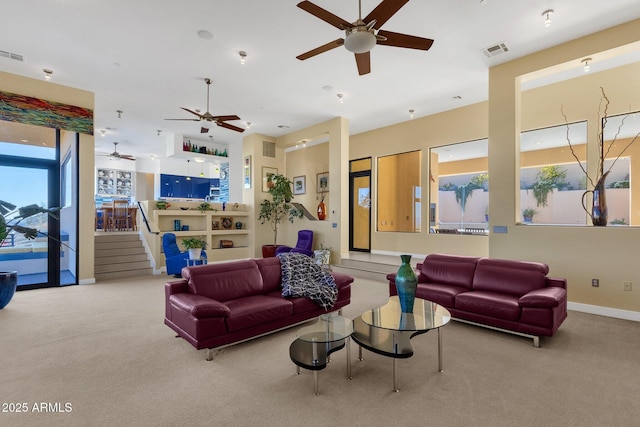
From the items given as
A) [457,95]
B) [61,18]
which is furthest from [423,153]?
[61,18]

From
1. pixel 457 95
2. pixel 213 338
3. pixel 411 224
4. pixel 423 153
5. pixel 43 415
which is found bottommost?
pixel 43 415

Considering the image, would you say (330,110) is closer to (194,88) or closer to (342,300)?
(194,88)

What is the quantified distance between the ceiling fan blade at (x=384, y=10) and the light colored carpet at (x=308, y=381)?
325 cm

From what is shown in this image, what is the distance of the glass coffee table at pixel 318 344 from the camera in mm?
2434

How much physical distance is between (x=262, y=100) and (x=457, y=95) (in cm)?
Result: 414

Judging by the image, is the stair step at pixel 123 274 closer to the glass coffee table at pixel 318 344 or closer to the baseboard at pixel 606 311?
the glass coffee table at pixel 318 344

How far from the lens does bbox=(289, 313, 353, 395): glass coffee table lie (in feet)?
7.98

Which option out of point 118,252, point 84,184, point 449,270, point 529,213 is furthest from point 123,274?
point 529,213

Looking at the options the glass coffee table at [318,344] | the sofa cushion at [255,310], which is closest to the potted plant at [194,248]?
the sofa cushion at [255,310]

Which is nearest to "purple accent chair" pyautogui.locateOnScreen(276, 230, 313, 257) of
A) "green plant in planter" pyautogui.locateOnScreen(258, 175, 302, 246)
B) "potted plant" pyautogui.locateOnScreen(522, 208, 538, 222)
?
"green plant in planter" pyautogui.locateOnScreen(258, 175, 302, 246)

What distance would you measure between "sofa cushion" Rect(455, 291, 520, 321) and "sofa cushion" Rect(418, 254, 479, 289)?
365mm

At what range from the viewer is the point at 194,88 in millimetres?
6156

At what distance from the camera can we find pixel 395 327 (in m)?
2.62

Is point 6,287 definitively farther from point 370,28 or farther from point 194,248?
point 370,28
